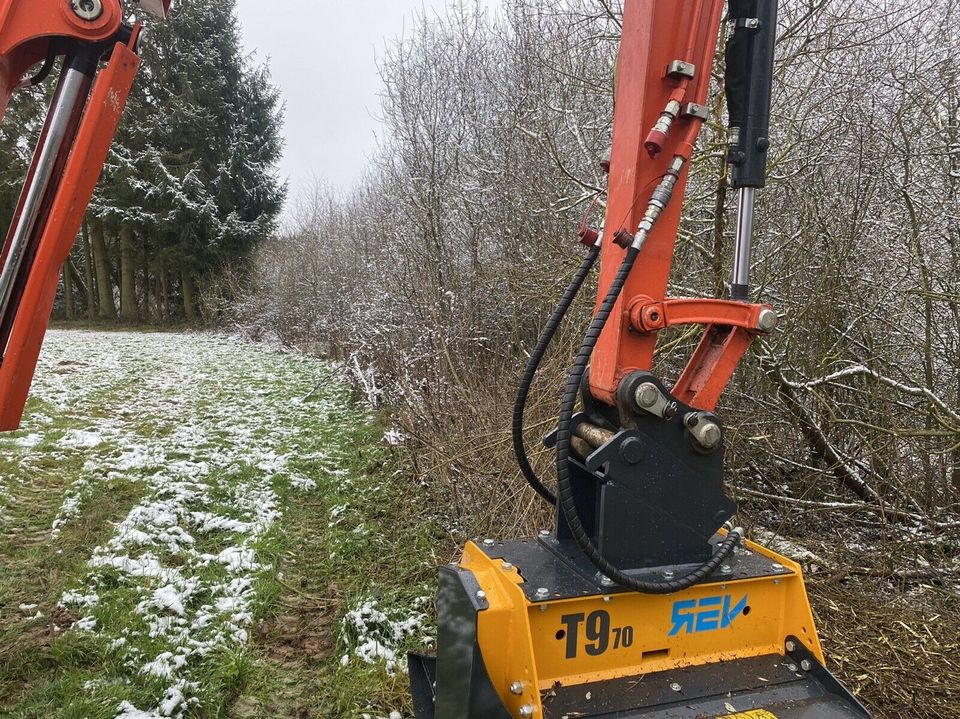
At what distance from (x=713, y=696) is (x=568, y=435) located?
2.99 feet

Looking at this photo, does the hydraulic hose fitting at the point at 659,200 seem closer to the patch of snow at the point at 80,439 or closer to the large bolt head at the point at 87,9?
the large bolt head at the point at 87,9

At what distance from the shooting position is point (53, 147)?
1926mm

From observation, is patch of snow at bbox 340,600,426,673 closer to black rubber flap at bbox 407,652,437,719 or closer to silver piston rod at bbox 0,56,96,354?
black rubber flap at bbox 407,652,437,719

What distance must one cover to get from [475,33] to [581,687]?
497 inches

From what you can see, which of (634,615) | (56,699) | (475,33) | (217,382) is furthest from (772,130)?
(217,382)

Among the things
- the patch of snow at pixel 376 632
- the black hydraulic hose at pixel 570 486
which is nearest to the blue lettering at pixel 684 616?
the black hydraulic hose at pixel 570 486

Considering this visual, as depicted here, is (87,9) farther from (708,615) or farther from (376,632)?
(376,632)

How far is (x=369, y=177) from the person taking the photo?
56.0 ft

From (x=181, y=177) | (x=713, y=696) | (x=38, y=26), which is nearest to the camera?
(x=38, y=26)

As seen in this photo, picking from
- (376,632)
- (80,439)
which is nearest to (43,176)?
(376,632)

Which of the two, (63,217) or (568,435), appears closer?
(63,217)

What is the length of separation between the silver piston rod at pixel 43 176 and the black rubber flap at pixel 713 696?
1971mm

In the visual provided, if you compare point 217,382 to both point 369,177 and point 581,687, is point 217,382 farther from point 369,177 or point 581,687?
point 581,687

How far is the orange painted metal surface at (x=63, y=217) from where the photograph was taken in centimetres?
188
